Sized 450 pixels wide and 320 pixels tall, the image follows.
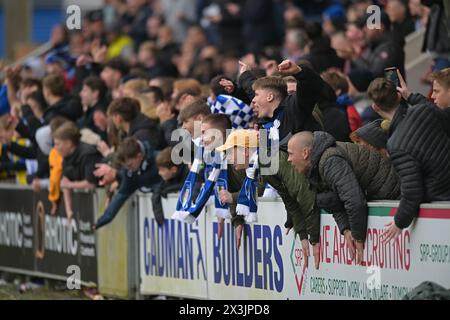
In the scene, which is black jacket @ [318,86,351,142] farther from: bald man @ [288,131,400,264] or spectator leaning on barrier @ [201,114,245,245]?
bald man @ [288,131,400,264]

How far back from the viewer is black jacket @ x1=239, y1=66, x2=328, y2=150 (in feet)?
36.5

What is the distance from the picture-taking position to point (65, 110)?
1661 centimetres

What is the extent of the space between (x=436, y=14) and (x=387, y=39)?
70 centimetres

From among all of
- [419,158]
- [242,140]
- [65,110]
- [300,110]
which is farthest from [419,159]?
[65,110]

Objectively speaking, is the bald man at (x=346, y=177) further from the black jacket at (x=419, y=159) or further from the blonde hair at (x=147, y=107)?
the blonde hair at (x=147, y=107)

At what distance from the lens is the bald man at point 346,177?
10.4 m

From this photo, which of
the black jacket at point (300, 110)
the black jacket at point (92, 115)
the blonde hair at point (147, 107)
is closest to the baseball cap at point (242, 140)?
the black jacket at point (300, 110)

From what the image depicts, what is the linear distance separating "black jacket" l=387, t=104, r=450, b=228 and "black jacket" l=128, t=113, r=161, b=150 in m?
4.73

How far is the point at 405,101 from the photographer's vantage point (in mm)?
10938

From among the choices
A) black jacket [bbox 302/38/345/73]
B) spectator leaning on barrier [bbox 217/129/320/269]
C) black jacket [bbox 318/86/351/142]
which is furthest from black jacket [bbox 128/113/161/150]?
spectator leaning on barrier [bbox 217/129/320/269]

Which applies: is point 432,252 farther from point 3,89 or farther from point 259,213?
point 3,89

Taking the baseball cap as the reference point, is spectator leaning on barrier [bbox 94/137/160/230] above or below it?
below

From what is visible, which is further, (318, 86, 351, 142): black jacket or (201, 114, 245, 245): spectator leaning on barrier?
(318, 86, 351, 142): black jacket

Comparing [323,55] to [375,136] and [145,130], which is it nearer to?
[145,130]
